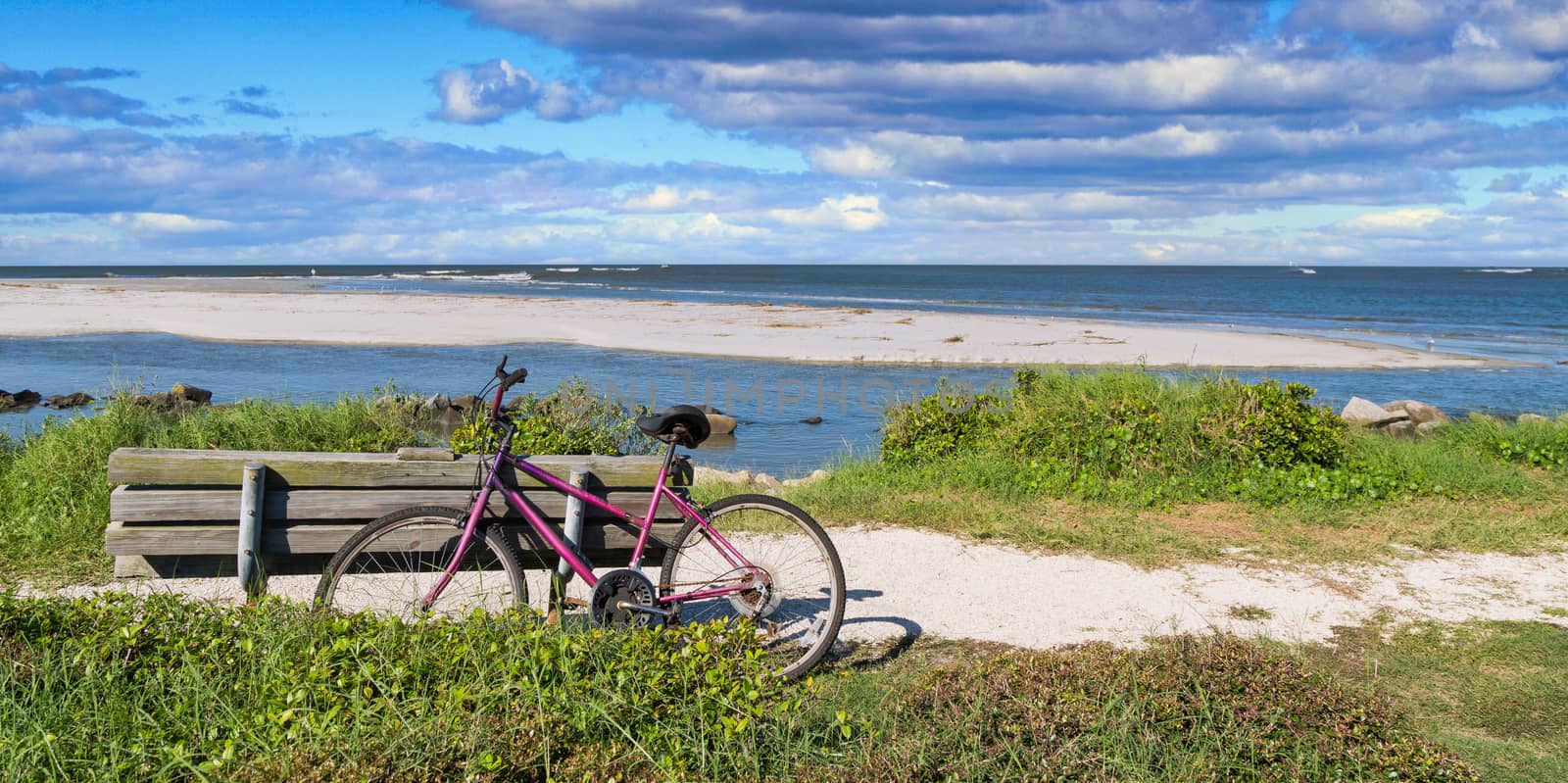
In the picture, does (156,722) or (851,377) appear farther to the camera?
(851,377)

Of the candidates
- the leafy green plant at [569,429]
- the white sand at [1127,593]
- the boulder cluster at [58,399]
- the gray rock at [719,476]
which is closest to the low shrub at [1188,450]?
the gray rock at [719,476]

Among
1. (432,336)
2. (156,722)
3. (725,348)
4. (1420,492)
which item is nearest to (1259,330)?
(725,348)

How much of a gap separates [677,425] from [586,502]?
0.55m

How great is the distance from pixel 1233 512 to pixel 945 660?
4.35m

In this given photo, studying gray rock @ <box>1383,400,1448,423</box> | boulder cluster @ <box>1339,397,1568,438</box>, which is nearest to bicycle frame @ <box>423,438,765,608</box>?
boulder cluster @ <box>1339,397,1568,438</box>

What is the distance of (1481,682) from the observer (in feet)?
17.6

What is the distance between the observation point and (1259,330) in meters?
40.0

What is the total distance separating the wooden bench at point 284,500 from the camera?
15.8 ft

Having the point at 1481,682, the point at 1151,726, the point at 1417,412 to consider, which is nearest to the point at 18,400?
the point at 1151,726

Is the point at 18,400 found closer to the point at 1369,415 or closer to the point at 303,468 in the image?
the point at 303,468

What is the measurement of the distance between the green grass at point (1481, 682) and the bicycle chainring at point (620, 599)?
10.4 ft

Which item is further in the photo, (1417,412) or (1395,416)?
(1417,412)

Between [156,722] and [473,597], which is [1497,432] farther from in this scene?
[156,722]

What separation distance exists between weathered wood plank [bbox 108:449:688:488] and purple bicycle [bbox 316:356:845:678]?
0.48ft
